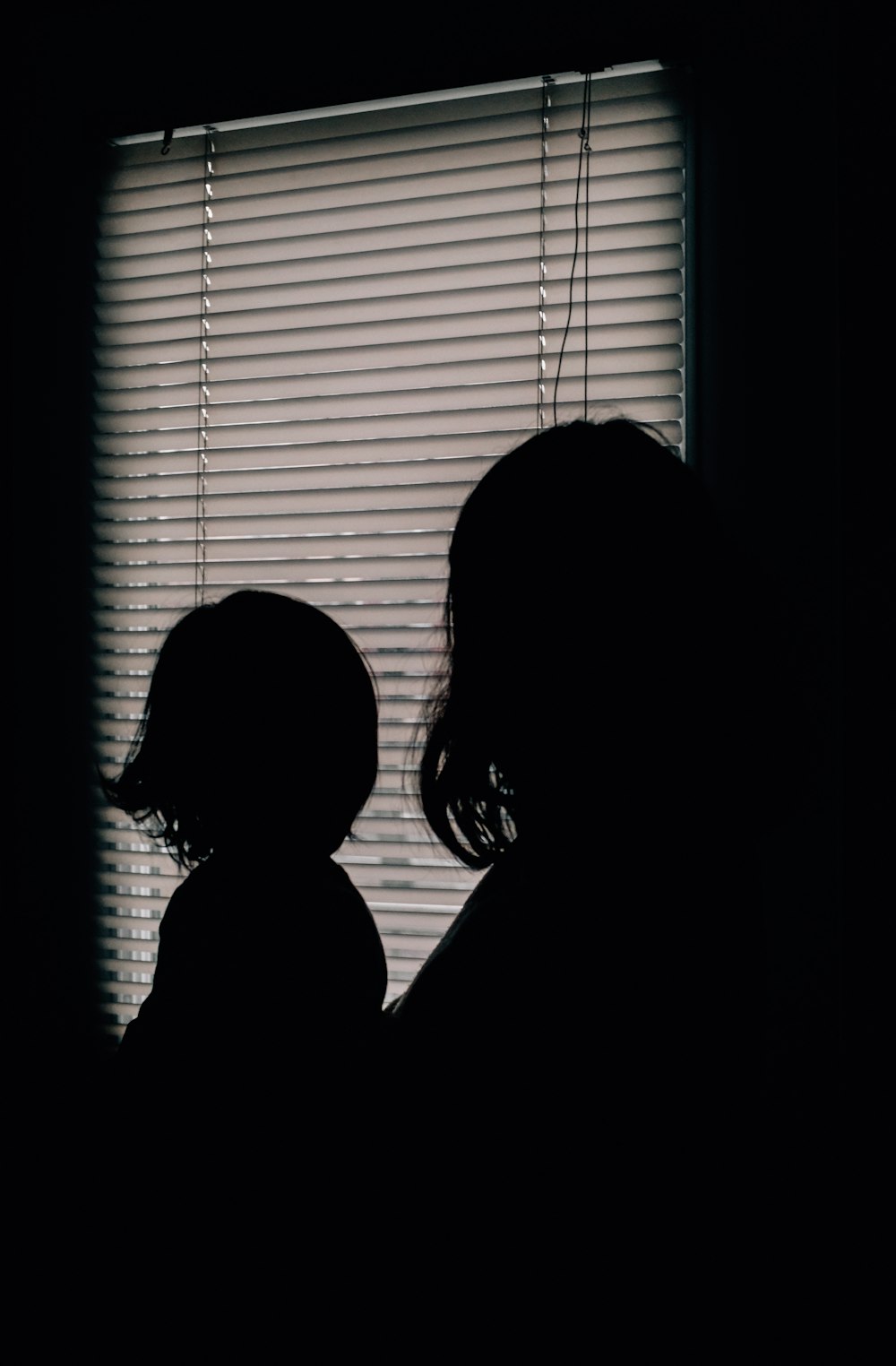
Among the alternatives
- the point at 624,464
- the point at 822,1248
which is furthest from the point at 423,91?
the point at 822,1248

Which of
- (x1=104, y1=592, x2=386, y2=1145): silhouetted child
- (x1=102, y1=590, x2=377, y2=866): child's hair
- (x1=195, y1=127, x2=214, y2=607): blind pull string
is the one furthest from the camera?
(x1=195, y1=127, x2=214, y2=607): blind pull string

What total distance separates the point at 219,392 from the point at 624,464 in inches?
37.6

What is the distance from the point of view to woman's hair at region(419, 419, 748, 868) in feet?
1.95

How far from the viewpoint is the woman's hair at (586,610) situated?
59cm

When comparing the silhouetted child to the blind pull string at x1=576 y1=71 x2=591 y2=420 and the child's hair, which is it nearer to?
the child's hair

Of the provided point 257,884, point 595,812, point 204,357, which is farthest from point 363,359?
point 595,812

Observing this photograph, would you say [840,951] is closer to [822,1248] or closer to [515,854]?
[822,1248]

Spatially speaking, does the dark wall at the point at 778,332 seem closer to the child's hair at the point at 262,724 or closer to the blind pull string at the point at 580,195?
the blind pull string at the point at 580,195

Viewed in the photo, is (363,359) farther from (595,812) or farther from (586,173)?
(595,812)

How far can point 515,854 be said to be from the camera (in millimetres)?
614

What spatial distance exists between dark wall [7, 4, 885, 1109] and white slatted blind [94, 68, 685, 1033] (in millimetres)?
40

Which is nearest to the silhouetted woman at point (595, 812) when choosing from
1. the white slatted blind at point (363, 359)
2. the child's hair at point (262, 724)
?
the child's hair at point (262, 724)

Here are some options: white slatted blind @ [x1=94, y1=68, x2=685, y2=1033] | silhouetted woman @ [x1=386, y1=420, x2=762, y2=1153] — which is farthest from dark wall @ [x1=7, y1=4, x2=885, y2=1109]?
silhouetted woman @ [x1=386, y1=420, x2=762, y2=1153]

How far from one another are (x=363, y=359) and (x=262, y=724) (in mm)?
615
